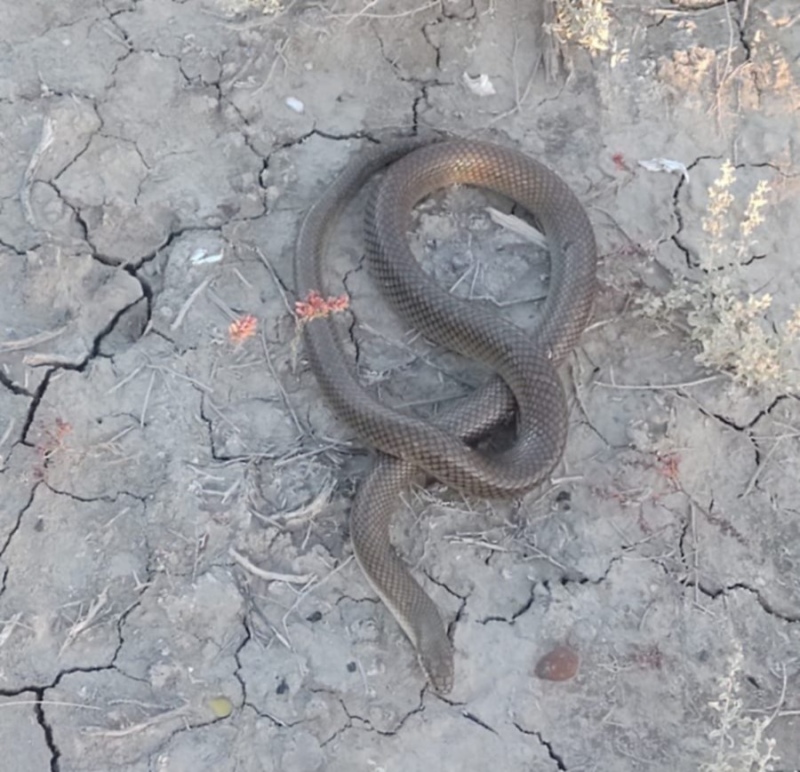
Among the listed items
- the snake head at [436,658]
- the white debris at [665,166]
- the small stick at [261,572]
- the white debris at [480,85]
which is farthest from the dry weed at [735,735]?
the white debris at [480,85]

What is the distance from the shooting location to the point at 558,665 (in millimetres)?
4285

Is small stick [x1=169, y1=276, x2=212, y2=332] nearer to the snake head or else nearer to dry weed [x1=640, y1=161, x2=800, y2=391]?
the snake head

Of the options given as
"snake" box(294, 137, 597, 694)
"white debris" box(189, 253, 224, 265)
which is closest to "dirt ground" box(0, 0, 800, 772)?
"white debris" box(189, 253, 224, 265)

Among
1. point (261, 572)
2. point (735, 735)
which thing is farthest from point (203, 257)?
point (735, 735)

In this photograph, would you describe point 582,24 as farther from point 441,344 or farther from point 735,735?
point 735,735

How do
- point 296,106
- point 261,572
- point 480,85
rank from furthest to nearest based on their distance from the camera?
point 480,85, point 296,106, point 261,572

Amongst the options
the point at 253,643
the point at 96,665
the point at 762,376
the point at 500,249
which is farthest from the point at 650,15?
the point at 96,665

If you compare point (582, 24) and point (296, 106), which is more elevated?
point (582, 24)

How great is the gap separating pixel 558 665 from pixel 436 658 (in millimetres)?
478

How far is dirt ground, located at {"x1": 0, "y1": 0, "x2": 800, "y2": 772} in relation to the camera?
4152 mm

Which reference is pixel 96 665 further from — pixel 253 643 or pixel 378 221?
pixel 378 221

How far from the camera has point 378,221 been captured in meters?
5.14

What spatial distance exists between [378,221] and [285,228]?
0.45m

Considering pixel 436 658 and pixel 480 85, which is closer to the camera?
pixel 436 658
